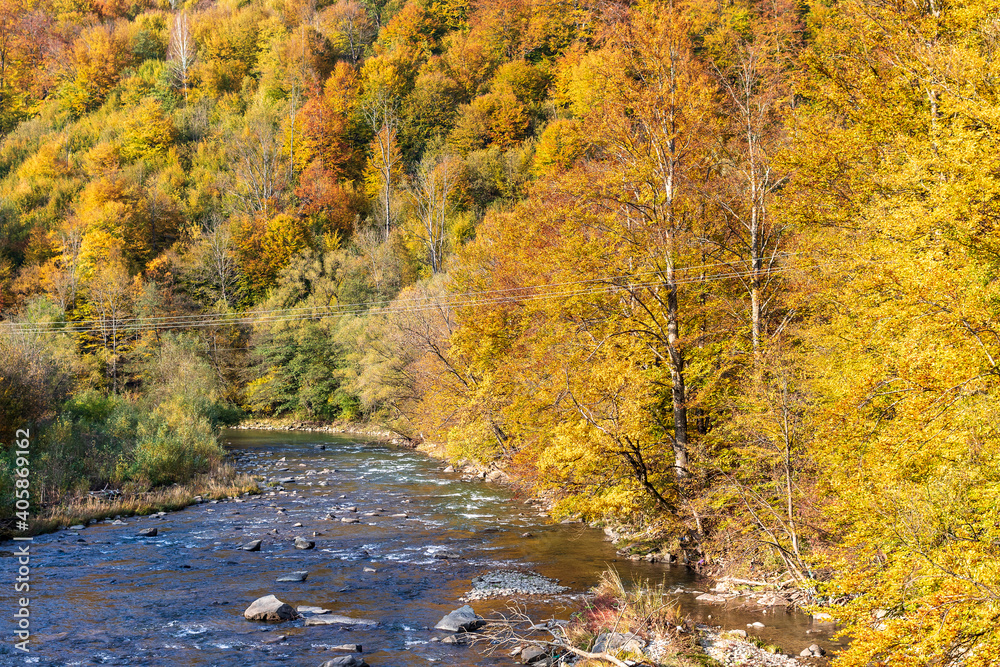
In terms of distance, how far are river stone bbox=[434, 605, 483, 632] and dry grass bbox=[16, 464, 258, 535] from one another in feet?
41.9

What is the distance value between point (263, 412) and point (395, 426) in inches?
707

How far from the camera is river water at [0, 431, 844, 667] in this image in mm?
10523

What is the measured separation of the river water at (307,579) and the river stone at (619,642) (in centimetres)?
145

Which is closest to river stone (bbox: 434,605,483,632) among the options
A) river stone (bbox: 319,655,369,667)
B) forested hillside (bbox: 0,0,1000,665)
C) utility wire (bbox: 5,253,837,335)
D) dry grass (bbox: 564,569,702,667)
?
dry grass (bbox: 564,569,702,667)

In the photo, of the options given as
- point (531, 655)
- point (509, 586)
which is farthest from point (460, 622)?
point (509, 586)

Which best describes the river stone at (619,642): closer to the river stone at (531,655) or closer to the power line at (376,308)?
the river stone at (531,655)

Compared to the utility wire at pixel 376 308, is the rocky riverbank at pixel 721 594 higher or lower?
lower

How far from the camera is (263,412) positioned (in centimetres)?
5600

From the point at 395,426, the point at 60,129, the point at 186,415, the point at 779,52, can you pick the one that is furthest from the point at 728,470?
the point at 60,129

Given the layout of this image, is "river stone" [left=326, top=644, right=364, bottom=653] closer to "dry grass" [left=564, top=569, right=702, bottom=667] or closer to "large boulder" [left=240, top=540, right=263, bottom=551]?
"dry grass" [left=564, top=569, right=702, bottom=667]

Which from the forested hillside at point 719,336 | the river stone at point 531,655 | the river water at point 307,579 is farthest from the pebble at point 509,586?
the river stone at point 531,655

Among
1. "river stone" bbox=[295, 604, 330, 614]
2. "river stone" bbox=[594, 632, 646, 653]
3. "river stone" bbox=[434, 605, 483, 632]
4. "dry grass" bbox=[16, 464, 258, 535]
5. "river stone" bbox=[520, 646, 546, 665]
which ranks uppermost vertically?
"river stone" bbox=[594, 632, 646, 653]

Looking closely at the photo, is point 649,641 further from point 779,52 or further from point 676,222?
point 779,52

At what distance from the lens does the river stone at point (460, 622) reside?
1139 cm
